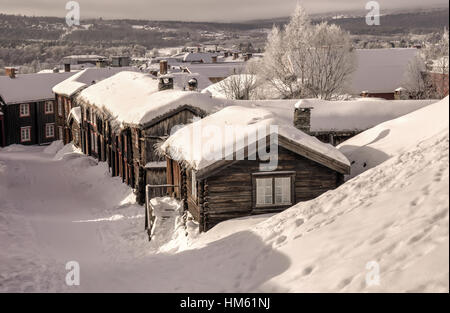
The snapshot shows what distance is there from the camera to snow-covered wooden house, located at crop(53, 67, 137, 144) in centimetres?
4388

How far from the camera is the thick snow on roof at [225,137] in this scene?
17.5 metres

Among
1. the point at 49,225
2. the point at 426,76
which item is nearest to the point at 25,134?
the point at 49,225

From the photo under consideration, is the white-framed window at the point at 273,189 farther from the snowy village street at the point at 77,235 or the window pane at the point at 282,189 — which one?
the snowy village street at the point at 77,235

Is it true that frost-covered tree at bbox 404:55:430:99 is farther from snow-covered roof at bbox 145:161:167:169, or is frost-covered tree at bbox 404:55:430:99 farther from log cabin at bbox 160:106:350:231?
log cabin at bbox 160:106:350:231

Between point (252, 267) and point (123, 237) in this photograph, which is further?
point (123, 237)

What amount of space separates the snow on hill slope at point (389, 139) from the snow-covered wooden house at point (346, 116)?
218 cm

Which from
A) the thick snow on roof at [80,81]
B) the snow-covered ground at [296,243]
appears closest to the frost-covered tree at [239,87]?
the thick snow on roof at [80,81]

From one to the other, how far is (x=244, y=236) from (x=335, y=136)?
1290 cm

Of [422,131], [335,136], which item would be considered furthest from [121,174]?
[422,131]

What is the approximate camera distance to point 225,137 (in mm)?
18188

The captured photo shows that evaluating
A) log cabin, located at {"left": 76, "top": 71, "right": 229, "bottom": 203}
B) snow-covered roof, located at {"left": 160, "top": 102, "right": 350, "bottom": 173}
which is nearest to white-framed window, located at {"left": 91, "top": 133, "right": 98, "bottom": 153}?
log cabin, located at {"left": 76, "top": 71, "right": 229, "bottom": 203}

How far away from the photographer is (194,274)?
12.8 meters

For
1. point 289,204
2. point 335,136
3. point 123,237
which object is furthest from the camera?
point 335,136
